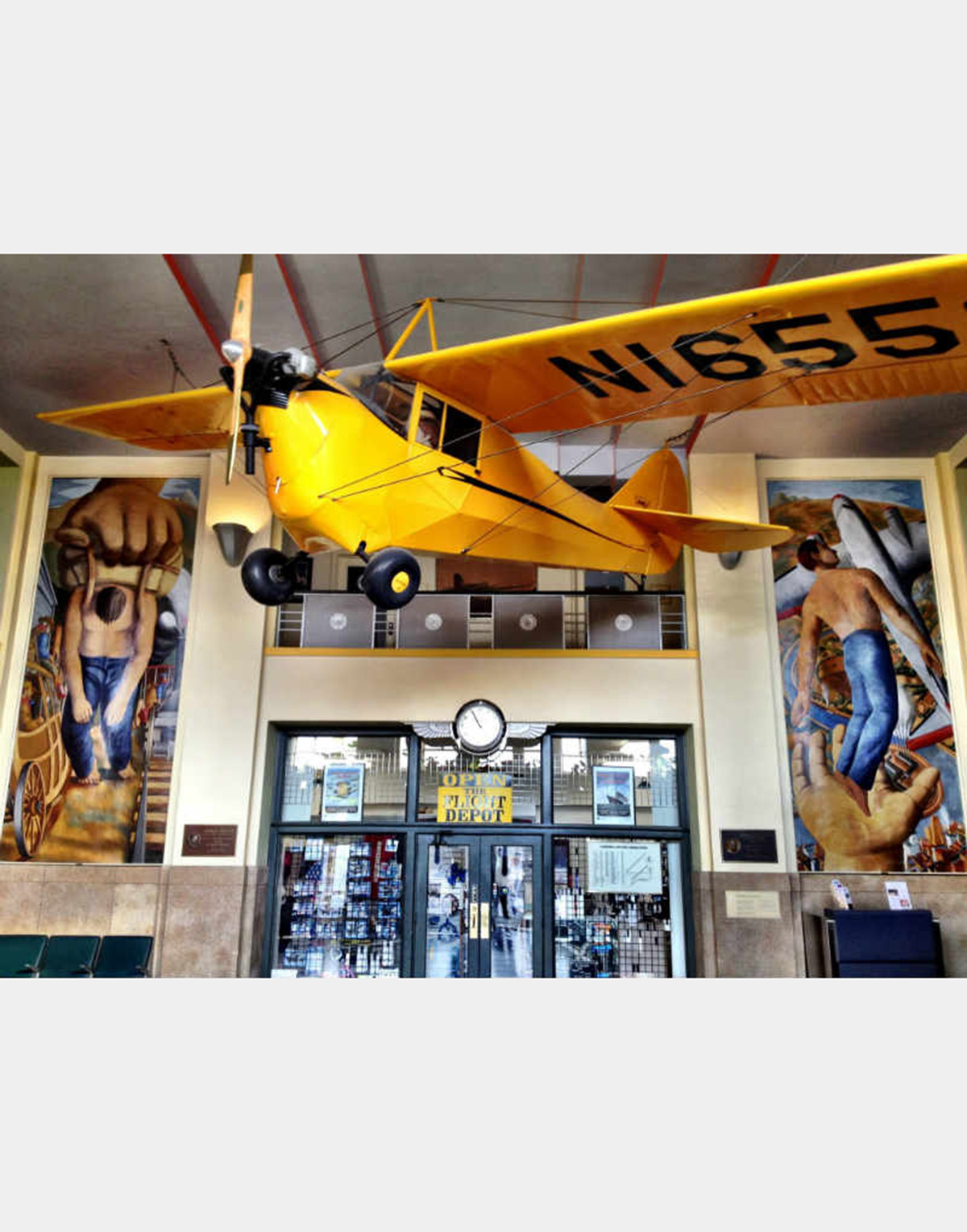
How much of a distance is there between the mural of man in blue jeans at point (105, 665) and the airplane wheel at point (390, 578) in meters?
5.19

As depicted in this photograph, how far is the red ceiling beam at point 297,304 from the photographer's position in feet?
24.8

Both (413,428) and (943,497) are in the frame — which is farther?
(943,497)

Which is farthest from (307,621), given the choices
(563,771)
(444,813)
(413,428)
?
(413,428)

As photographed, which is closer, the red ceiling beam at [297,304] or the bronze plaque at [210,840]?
the red ceiling beam at [297,304]

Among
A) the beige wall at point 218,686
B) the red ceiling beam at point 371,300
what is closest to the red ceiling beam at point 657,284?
the red ceiling beam at point 371,300

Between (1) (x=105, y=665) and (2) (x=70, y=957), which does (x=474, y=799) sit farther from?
(1) (x=105, y=665)

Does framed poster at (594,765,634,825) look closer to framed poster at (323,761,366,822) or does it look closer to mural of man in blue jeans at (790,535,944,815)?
mural of man in blue jeans at (790,535,944,815)

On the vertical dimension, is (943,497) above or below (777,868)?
above

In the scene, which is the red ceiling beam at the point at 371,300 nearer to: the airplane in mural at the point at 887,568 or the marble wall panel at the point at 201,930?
the airplane in mural at the point at 887,568

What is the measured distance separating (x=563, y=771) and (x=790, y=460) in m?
4.98

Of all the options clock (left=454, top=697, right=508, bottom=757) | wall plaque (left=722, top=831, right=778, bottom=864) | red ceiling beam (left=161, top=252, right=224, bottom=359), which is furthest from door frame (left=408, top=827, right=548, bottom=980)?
red ceiling beam (left=161, top=252, right=224, bottom=359)

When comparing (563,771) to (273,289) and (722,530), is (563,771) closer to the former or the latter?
(722,530)

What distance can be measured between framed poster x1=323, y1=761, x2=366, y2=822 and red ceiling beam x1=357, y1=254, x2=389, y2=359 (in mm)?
4910

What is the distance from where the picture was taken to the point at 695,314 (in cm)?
551
